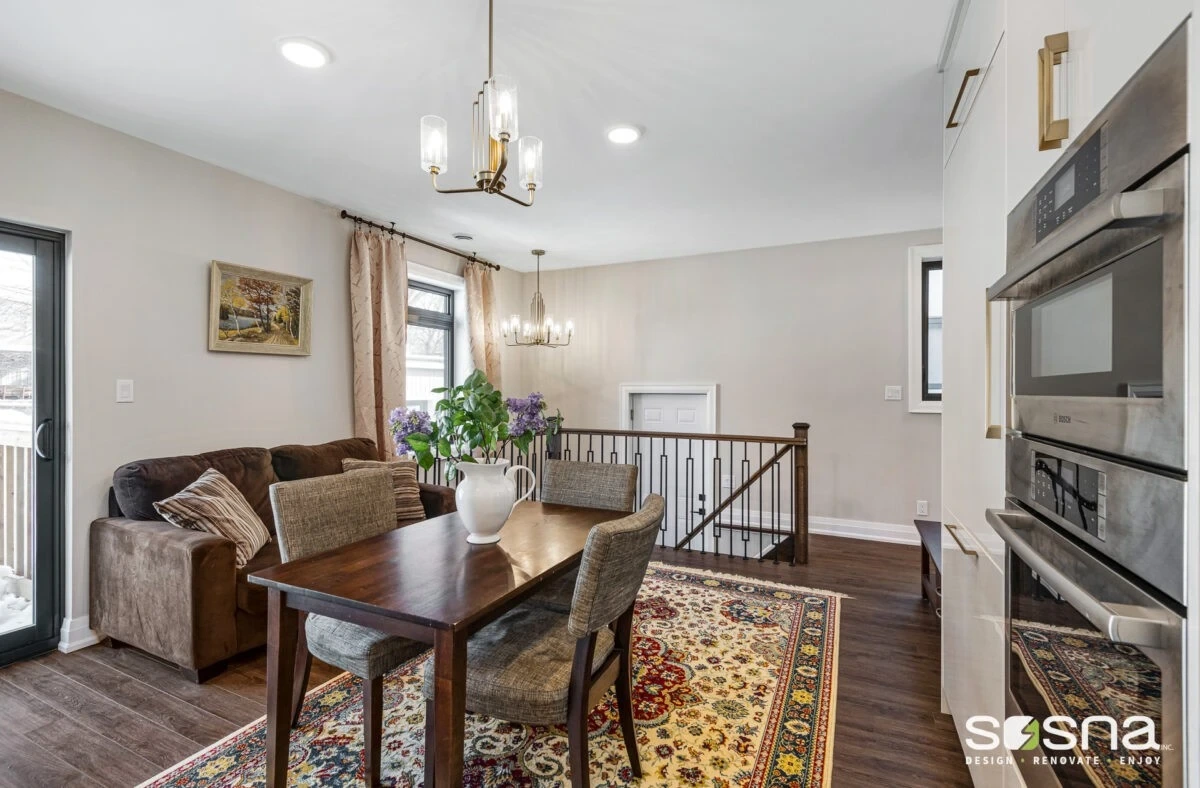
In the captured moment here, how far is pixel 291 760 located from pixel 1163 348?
2.42m

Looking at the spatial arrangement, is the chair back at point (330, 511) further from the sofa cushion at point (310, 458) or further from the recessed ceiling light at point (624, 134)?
the recessed ceiling light at point (624, 134)

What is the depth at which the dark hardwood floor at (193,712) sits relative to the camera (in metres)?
1.79

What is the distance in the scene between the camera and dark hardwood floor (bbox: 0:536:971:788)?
1789 mm

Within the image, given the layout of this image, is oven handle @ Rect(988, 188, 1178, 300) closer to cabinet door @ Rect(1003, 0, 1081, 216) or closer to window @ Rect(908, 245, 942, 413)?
cabinet door @ Rect(1003, 0, 1081, 216)

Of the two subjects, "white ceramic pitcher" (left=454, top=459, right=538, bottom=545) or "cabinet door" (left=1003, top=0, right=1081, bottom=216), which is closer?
"cabinet door" (left=1003, top=0, right=1081, bottom=216)

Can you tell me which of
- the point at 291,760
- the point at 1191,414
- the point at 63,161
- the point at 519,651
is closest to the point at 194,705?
the point at 291,760

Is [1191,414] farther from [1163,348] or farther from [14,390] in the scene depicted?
[14,390]

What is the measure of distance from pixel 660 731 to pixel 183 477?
102 inches

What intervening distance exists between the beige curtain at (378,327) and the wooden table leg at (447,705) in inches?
122

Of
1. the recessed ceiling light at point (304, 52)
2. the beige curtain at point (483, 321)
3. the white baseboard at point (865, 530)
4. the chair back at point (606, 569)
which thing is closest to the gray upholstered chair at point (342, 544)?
the chair back at point (606, 569)

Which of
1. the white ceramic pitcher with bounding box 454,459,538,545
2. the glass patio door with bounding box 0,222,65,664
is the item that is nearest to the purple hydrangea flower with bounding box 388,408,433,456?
the white ceramic pitcher with bounding box 454,459,538,545

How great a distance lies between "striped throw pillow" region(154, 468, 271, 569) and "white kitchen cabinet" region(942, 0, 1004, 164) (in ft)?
11.0

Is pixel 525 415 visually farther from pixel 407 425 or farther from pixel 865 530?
pixel 865 530

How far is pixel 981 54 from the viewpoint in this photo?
157 centimetres
